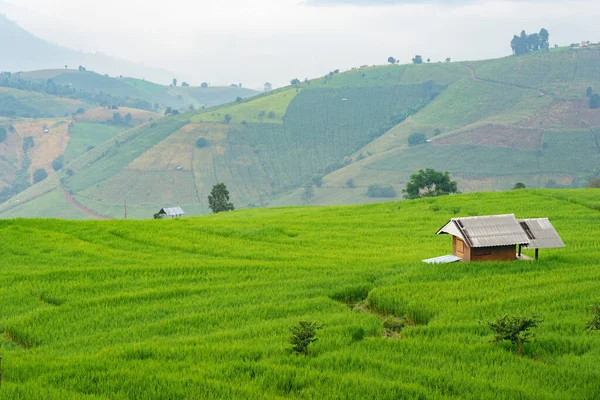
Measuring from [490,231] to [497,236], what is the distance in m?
0.31

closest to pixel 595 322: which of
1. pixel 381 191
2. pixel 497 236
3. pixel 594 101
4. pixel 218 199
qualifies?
pixel 497 236

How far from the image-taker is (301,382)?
41.3ft

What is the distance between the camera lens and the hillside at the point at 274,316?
12477mm

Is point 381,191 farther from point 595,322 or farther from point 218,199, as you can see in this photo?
point 595,322

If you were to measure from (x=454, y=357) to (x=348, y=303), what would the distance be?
22.5ft

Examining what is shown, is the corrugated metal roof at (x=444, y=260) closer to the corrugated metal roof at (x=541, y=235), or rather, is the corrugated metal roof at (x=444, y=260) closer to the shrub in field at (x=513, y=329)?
the corrugated metal roof at (x=541, y=235)

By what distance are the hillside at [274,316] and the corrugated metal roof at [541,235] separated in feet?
2.66

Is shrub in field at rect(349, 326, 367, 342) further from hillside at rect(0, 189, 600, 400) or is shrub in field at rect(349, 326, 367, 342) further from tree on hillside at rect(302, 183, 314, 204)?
tree on hillside at rect(302, 183, 314, 204)

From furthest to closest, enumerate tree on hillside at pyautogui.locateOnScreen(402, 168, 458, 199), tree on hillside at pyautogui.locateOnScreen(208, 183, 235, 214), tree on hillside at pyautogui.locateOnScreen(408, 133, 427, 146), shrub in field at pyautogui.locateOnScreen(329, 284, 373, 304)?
tree on hillside at pyautogui.locateOnScreen(408, 133, 427, 146)
tree on hillside at pyautogui.locateOnScreen(208, 183, 235, 214)
tree on hillside at pyautogui.locateOnScreen(402, 168, 458, 199)
shrub in field at pyautogui.locateOnScreen(329, 284, 373, 304)

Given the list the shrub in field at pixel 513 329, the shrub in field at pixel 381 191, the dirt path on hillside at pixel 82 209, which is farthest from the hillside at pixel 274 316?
the dirt path on hillside at pixel 82 209

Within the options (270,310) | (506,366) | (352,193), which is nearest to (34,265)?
(270,310)

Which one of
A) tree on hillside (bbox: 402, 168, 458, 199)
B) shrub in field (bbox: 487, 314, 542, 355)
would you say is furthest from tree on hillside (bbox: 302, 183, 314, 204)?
shrub in field (bbox: 487, 314, 542, 355)

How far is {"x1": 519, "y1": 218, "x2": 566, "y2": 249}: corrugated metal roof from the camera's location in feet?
78.9

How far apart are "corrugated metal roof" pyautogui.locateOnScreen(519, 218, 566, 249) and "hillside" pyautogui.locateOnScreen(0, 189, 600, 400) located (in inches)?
32.0
